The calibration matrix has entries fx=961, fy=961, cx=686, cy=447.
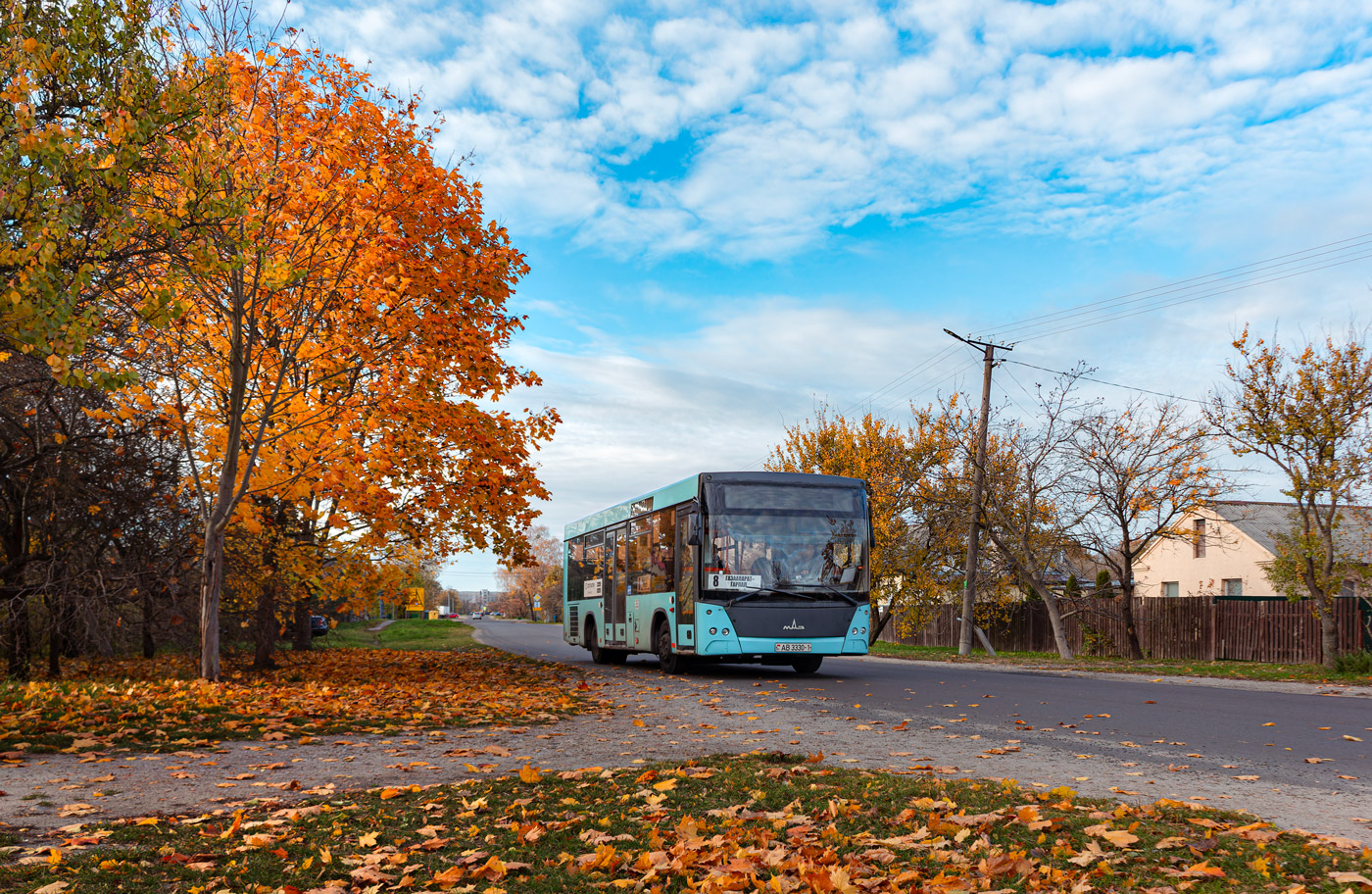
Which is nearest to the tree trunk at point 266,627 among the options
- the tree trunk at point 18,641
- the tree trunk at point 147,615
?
the tree trunk at point 147,615

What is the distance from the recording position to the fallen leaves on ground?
8.64m

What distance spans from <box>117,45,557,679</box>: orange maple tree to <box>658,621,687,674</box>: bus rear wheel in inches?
132

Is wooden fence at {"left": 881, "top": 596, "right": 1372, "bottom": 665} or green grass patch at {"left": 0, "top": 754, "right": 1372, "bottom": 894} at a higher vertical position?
green grass patch at {"left": 0, "top": 754, "right": 1372, "bottom": 894}

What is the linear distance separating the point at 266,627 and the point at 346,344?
6811 mm

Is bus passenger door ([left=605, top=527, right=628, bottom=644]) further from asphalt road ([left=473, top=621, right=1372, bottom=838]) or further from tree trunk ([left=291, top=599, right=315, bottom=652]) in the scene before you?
tree trunk ([left=291, top=599, right=315, bottom=652])

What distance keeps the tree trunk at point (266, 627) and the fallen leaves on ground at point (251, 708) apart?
111cm

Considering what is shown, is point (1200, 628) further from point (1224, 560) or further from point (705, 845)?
point (705, 845)

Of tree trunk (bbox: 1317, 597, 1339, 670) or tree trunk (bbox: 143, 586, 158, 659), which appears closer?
tree trunk (bbox: 143, 586, 158, 659)

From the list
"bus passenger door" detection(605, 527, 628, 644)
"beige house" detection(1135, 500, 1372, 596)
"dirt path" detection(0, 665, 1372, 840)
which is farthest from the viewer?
"beige house" detection(1135, 500, 1372, 596)

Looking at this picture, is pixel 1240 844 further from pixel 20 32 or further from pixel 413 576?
pixel 413 576

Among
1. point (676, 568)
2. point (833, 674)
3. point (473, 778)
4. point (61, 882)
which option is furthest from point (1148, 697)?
point (61, 882)

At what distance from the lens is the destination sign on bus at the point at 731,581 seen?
1550 centimetres

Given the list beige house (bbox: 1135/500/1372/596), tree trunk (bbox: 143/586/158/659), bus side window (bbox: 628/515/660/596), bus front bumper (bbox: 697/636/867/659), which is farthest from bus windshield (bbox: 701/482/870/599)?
beige house (bbox: 1135/500/1372/596)

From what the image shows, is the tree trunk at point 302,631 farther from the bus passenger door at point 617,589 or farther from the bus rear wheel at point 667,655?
the bus rear wheel at point 667,655
